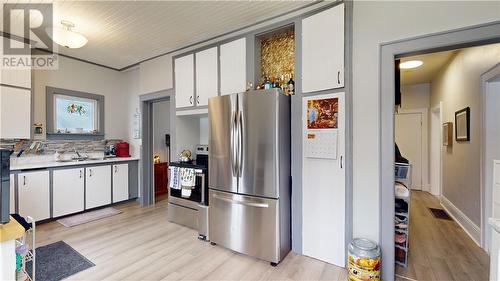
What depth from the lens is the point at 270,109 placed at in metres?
2.13

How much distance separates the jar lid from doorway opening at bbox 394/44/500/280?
1.27ft

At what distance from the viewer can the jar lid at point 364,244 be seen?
1863mm

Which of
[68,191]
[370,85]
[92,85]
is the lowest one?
[68,191]

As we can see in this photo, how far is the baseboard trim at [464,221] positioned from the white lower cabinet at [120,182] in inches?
204

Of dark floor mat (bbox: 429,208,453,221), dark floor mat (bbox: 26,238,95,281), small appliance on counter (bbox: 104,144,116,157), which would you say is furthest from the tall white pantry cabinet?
dark floor mat (bbox: 429,208,453,221)

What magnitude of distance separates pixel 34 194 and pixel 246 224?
118 inches

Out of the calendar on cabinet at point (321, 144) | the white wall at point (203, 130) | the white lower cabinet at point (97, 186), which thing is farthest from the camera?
the white wall at point (203, 130)

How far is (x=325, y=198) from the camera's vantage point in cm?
219

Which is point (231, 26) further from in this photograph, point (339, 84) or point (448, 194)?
point (448, 194)

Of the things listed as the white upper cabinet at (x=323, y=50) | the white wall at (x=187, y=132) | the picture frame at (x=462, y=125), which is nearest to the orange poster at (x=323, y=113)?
the white upper cabinet at (x=323, y=50)

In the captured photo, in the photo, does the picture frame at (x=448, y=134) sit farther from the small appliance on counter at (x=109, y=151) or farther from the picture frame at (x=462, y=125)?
the small appliance on counter at (x=109, y=151)

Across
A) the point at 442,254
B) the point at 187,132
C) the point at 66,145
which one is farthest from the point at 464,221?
the point at 66,145

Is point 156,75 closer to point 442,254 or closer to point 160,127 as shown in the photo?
point 160,127

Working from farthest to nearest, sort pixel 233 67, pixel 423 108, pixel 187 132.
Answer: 1. pixel 423 108
2. pixel 187 132
3. pixel 233 67
